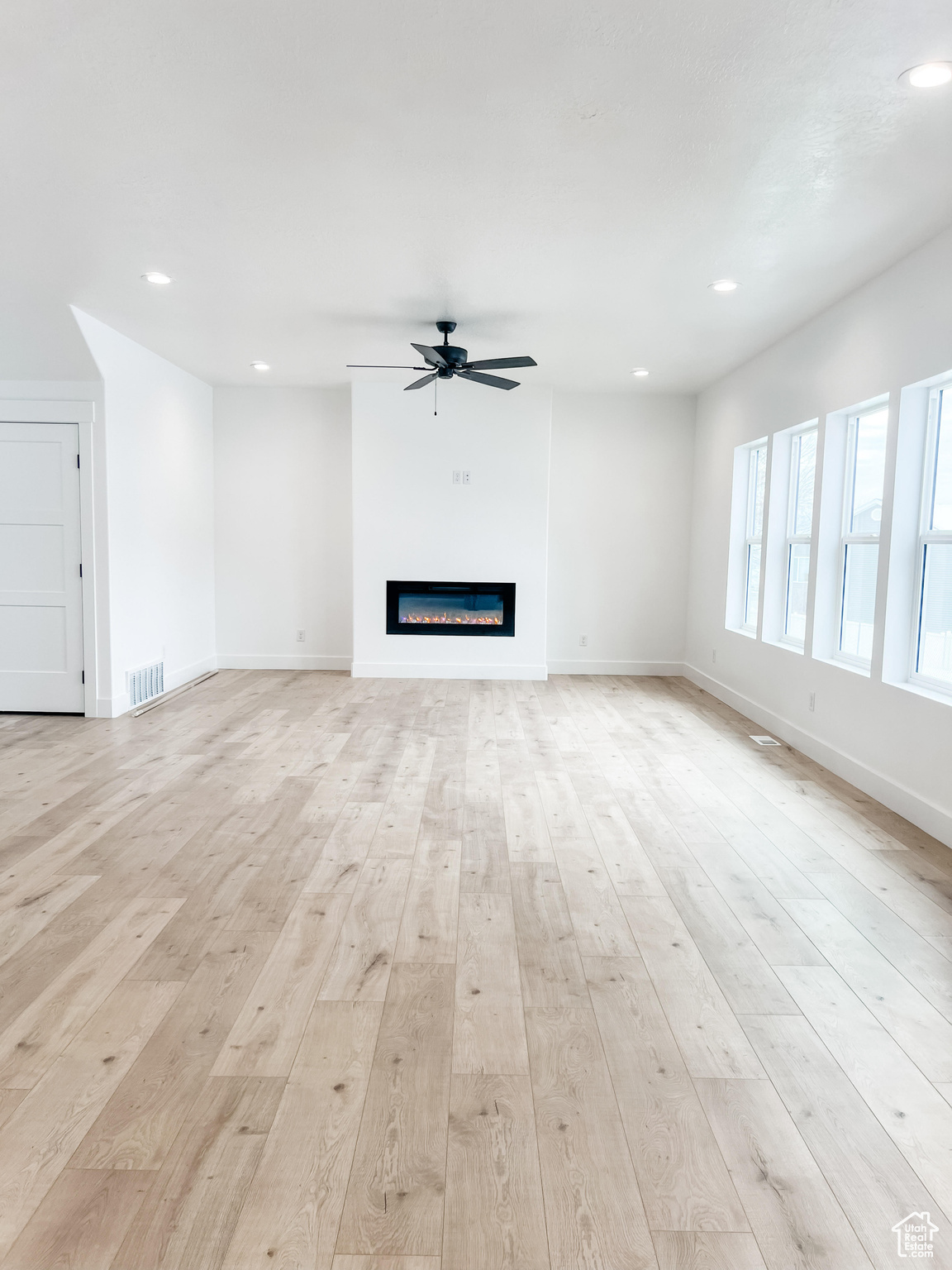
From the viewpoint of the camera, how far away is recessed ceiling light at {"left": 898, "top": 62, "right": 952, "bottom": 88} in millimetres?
2264

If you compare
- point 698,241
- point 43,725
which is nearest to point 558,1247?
point 698,241

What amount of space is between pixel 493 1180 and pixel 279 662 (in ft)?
21.1

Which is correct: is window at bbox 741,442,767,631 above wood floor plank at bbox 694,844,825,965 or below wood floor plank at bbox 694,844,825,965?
above

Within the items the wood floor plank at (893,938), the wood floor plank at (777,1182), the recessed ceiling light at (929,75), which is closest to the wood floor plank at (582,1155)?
the wood floor plank at (777,1182)

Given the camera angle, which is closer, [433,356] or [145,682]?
[433,356]

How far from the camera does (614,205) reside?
3240 mm

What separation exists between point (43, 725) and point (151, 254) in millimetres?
3129

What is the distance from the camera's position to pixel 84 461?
17.7 ft

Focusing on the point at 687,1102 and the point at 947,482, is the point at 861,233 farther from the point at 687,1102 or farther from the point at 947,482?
the point at 687,1102

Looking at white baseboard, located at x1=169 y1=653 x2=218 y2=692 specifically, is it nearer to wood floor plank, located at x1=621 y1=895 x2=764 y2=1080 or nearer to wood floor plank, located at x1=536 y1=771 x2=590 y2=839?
wood floor plank, located at x1=536 y1=771 x2=590 y2=839

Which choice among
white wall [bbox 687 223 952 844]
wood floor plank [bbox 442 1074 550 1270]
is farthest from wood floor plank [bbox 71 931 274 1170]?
white wall [bbox 687 223 952 844]

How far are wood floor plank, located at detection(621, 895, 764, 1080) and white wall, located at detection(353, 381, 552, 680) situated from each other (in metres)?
4.55

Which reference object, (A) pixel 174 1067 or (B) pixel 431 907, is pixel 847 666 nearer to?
(B) pixel 431 907

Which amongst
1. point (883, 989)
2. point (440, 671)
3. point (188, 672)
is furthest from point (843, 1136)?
point (188, 672)
